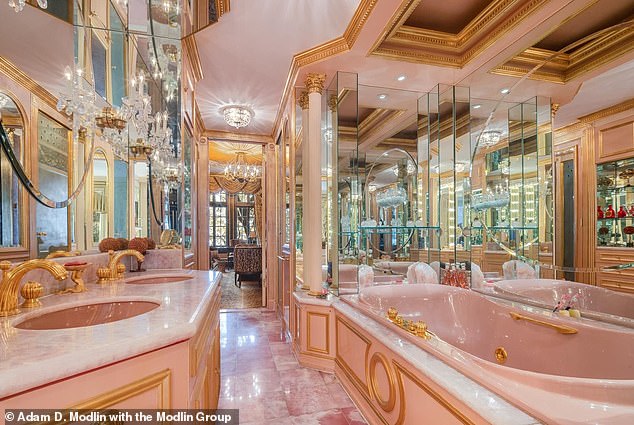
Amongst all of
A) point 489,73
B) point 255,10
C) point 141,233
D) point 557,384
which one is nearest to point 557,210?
point 557,384

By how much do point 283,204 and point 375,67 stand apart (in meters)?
1.89

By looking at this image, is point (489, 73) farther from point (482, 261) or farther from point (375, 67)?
point (482, 261)

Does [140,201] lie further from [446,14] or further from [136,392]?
[446,14]

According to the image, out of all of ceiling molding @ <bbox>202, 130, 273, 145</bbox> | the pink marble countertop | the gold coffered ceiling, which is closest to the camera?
the pink marble countertop

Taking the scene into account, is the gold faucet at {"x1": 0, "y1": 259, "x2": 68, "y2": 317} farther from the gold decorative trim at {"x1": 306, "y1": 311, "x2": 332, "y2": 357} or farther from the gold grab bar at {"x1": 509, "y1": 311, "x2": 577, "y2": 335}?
the gold grab bar at {"x1": 509, "y1": 311, "x2": 577, "y2": 335}

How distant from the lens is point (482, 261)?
2.76 meters

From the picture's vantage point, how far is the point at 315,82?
294cm

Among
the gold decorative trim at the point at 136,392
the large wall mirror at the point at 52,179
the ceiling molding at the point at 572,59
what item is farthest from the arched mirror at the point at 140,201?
the ceiling molding at the point at 572,59

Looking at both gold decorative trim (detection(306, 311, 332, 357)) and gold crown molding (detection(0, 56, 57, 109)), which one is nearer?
gold crown molding (detection(0, 56, 57, 109))

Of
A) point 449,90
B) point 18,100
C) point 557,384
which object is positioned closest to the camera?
point 557,384

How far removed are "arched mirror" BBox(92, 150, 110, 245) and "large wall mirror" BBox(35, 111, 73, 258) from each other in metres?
0.23

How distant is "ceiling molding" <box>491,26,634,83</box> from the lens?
4.81 ft

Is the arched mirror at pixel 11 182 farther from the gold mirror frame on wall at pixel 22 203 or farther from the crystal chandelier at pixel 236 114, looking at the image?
the crystal chandelier at pixel 236 114

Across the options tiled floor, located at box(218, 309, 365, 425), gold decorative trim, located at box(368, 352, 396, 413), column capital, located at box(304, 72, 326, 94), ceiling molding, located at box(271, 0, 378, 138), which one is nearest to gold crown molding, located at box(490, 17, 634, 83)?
ceiling molding, located at box(271, 0, 378, 138)
